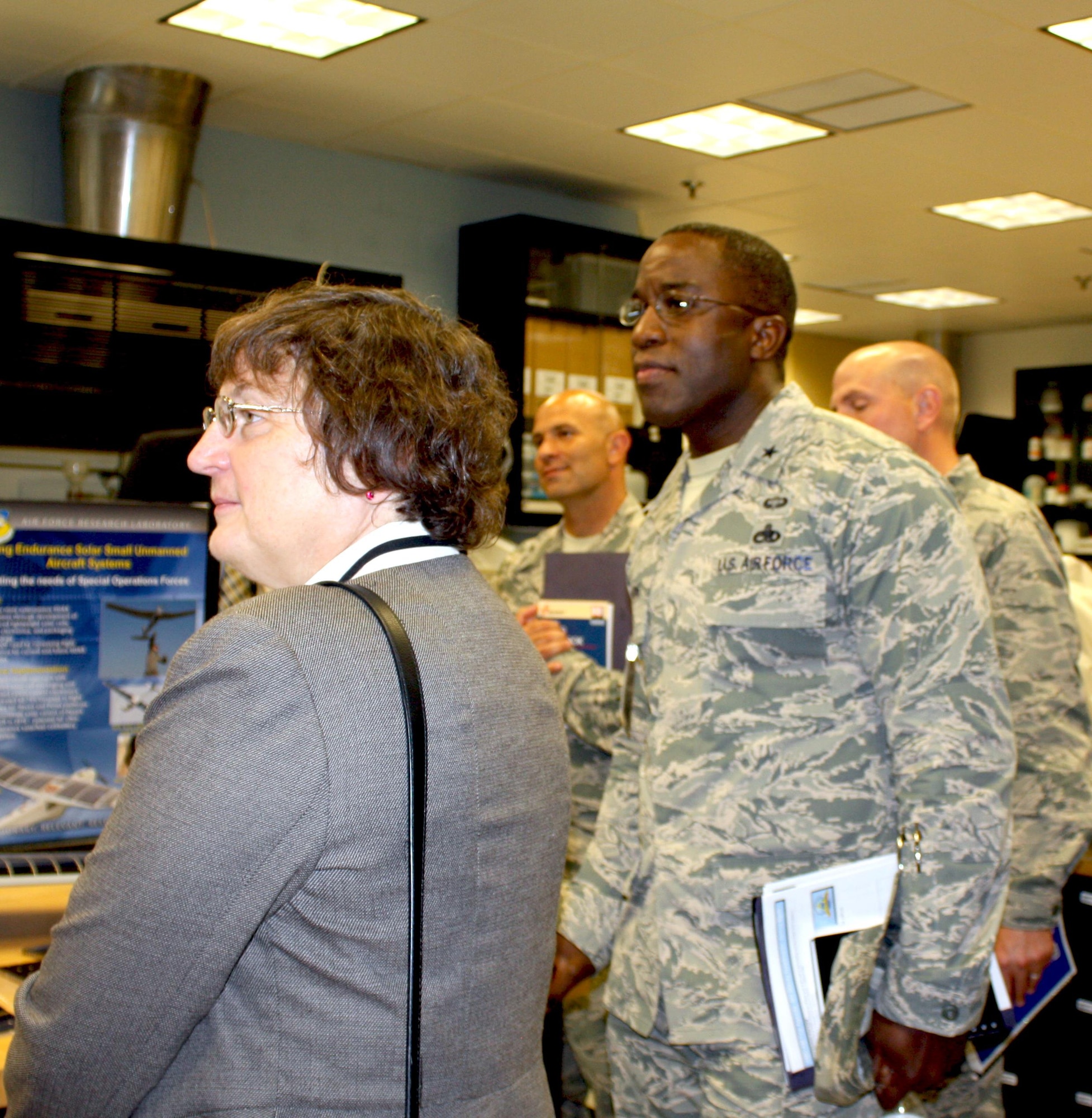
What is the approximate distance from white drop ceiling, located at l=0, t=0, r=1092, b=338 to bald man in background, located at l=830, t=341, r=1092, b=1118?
1.93 meters

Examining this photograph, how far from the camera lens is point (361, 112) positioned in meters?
4.70

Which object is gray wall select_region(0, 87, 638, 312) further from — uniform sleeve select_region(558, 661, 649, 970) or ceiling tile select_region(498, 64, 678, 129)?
uniform sleeve select_region(558, 661, 649, 970)

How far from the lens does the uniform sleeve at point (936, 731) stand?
146 cm

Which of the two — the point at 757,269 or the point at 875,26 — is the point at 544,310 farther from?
the point at 757,269

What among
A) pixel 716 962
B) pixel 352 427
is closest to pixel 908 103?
pixel 716 962

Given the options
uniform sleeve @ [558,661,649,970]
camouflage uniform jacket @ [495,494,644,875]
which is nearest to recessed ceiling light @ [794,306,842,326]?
camouflage uniform jacket @ [495,494,644,875]

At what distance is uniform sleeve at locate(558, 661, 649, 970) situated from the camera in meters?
1.83

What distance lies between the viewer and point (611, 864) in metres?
1.84

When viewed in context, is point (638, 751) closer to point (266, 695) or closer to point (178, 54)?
point (266, 695)

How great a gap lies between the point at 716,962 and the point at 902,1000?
0.87ft

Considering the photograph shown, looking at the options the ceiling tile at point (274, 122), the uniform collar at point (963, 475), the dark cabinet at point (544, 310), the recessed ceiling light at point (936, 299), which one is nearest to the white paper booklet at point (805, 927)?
the uniform collar at point (963, 475)

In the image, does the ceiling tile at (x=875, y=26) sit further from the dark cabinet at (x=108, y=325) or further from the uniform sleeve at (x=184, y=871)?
the uniform sleeve at (x=184, y=871)

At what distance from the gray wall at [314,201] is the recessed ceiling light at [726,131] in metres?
1.03

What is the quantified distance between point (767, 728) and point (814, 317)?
7.73 metres
